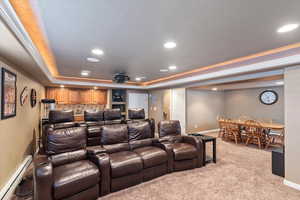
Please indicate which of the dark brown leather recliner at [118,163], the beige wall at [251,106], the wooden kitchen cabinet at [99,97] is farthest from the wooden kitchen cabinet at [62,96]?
the beige wall at [251,106]

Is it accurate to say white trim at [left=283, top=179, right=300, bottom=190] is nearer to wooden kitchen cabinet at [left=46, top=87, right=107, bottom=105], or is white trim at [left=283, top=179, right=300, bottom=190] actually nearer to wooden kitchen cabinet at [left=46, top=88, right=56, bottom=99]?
wooden kitchen cabinet at [left=46, top=87, right=107, bottom=105]

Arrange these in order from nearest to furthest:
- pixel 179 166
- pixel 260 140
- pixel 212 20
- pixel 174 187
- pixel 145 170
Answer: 1. pixel 212 20
2. pixel 174 187
3. pixel 145 170
4. pixel 179 166
5. pixel 260 140

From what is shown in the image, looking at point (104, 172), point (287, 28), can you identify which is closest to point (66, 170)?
point (104, 172)

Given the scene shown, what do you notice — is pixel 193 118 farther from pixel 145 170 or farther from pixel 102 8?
pixel 102 8

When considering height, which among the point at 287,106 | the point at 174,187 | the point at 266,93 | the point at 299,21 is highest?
the point at 299,21

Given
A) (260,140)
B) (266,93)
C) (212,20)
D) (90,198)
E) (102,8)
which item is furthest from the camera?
(266,93)

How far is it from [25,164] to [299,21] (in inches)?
210

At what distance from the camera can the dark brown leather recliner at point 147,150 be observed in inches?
109

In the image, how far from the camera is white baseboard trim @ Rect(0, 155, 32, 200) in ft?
7.43

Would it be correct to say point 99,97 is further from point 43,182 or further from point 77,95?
point 43,182

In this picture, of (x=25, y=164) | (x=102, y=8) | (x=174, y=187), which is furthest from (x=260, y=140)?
→ (x=25, y=164)

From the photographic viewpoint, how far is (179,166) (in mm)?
3164

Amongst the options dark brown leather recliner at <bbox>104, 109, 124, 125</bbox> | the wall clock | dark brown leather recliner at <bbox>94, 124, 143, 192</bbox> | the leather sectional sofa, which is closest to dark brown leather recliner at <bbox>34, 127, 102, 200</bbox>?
the leather sectional sofa

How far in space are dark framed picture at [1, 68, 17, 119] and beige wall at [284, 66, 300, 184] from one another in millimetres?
4782
